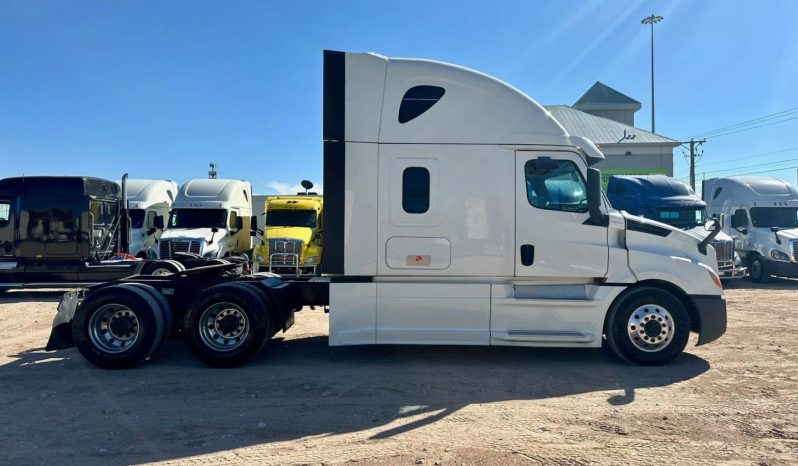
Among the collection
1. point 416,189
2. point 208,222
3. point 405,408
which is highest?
point 208,222

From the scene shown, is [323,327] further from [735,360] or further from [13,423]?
[735,360]

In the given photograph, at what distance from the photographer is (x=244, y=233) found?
634 inches

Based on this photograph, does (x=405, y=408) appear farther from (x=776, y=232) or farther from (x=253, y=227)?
(x=776, y=232)

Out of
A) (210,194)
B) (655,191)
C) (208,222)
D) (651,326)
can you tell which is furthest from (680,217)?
(210,194)

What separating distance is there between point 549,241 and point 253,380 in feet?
12.8

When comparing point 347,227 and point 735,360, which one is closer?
point 347,227

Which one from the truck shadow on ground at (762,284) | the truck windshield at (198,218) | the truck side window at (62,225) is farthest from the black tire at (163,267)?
the truck shadow on ground at (762,284)

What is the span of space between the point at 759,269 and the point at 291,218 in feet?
49.5

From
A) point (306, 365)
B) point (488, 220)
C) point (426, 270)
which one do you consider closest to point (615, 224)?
point (488, 220)

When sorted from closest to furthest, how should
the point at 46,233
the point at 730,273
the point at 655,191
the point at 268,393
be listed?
the point at 268,393
the point at 46,233
the point at 730,273
the point at 655,191

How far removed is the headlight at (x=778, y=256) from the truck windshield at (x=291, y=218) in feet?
47.1

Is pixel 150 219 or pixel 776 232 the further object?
pixel 150 219

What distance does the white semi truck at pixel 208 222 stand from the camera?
13.8 meters

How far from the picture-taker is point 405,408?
4.70m
